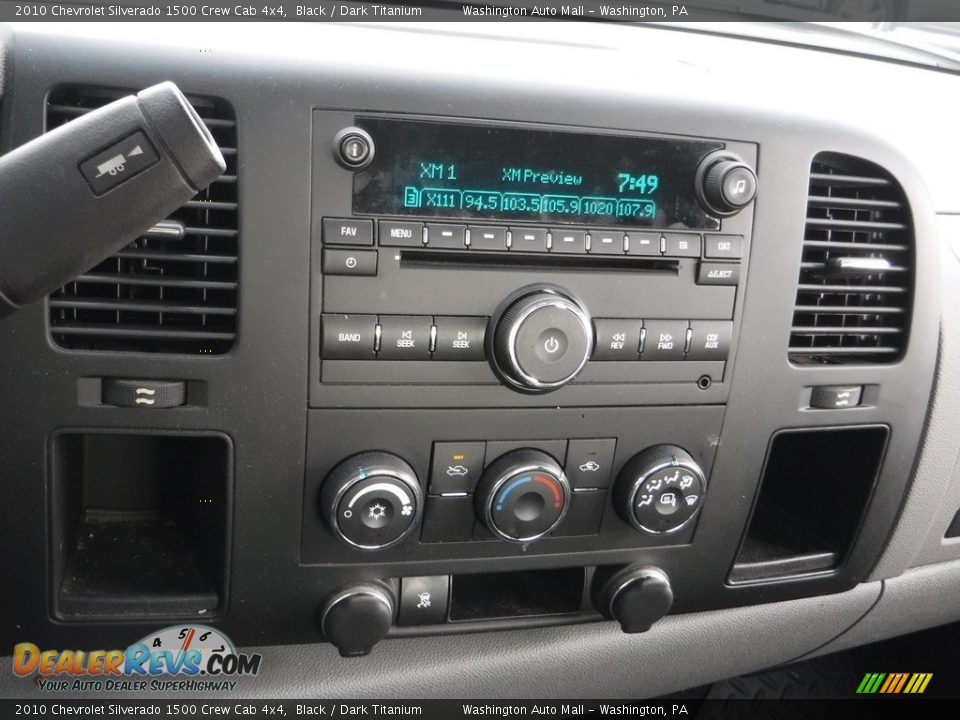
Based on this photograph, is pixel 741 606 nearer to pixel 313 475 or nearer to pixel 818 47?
pixel 313 475

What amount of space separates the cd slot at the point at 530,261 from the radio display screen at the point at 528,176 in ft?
0.13

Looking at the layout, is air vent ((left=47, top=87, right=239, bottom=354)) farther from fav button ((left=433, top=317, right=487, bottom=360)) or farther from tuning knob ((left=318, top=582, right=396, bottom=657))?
tuning knob ((left=318, top=582, right=396, bottom=657))

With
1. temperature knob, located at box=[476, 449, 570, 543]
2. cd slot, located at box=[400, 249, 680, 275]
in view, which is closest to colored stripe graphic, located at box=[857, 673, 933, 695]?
temperature knob, located at box=[476, 449, 570, 543]

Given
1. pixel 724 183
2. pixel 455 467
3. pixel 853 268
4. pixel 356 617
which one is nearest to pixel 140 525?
pixel 356 617

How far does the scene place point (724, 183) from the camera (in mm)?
931

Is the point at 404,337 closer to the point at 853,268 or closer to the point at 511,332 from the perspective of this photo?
the point at 511,332

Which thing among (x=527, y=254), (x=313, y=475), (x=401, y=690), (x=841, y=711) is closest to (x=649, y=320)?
(x=527, y=254)

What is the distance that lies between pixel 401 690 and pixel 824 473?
70 centimetres

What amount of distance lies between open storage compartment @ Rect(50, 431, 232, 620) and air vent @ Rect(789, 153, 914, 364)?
2.40 feet

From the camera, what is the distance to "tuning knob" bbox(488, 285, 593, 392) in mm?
869

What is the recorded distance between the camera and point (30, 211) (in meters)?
0.64

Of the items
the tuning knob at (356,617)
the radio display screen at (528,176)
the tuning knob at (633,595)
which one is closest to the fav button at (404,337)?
the radio display screen at (528,176)

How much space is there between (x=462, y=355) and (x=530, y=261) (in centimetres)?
12

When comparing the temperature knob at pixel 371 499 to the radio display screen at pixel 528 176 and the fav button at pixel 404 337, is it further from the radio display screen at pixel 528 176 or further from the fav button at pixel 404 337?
the radio display screen at pixel 528 176
